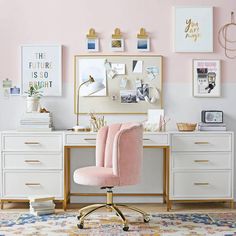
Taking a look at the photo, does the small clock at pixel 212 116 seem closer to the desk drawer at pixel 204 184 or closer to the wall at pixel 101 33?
the wall at pixel 101 33

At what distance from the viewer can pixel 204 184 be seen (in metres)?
4.79

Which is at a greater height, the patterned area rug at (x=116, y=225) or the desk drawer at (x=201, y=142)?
the desk drawer at (x=201, y=142)

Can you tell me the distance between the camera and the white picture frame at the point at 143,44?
515cm

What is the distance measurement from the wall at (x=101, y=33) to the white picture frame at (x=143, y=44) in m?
0.06

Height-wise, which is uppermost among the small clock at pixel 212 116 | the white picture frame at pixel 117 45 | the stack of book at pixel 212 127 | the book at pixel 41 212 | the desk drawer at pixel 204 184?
the white picture frame at pixel 117 45

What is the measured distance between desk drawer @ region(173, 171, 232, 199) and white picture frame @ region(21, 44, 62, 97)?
5.14ft

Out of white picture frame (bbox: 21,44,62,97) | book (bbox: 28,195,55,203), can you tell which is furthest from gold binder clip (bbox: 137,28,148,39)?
book (bbox: 28,195,55,203)

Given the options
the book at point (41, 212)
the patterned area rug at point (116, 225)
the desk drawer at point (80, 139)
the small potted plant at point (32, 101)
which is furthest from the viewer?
the small potted plant at point (32, 101)

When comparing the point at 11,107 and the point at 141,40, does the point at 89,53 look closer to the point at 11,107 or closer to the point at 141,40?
the point at 141,40

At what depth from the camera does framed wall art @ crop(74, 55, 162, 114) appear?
203 inches

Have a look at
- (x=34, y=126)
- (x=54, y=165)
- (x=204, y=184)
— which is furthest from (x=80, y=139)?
(x=204, y=184)

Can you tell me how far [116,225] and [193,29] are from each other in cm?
222

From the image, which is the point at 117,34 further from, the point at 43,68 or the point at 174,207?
the point at 174,207

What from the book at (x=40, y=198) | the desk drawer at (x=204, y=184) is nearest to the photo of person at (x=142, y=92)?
the desk drawer at (x=204, y=184)
